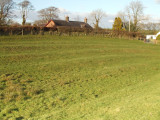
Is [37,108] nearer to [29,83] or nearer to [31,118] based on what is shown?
[31,118]

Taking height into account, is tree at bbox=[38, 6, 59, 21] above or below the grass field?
above

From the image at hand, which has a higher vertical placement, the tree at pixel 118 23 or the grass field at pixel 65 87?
the tree at pixel 118 23

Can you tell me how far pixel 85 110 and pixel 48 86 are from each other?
4868 mm

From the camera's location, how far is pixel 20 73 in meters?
13.9

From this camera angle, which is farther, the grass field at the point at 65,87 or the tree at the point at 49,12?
the tree at the point at 49,12

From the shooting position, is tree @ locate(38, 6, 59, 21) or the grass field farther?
tree @ locate(38, 6, 59, 21)

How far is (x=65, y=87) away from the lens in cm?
1173

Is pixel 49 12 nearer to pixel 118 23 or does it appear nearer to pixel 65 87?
pixel 118 23

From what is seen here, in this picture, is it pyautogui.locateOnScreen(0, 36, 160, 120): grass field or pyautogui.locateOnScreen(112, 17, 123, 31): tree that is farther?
pyautogui.locateOnScreen(112, 17, 123, 31): tree

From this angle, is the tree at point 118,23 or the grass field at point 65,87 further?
the tree at point 118,23

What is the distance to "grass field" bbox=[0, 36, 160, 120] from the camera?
6.82m

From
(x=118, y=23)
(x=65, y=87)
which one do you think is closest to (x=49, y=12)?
(x=118, y=23)

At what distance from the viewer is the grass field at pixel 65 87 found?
6.82m

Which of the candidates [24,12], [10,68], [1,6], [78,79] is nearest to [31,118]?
[78,79]
